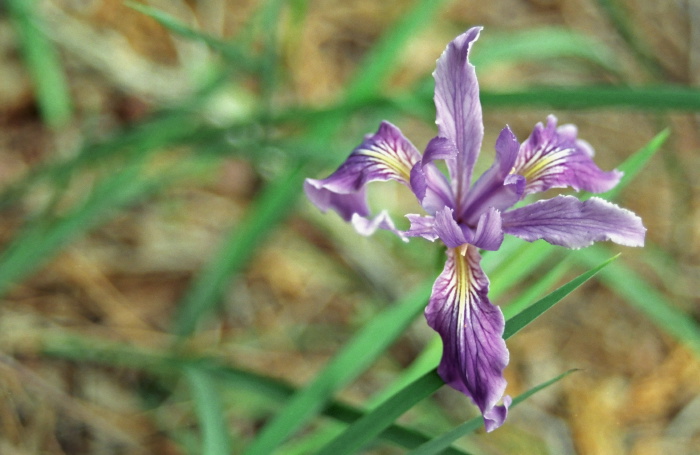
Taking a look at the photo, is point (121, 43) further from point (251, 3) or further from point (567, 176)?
point (567, 176)

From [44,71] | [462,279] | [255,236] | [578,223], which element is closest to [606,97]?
[578,223]

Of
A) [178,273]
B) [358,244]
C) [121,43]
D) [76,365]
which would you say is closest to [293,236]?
[358,244]

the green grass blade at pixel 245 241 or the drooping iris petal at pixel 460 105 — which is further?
the green grass blade at pixel 245 241

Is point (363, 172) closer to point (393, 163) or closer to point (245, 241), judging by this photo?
point (393, 163)

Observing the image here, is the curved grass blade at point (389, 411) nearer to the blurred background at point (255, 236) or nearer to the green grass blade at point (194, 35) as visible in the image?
the blurred background at point (255, 236)

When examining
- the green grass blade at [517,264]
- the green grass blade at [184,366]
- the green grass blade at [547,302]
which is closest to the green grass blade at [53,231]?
the green grass blade at [184,366]
